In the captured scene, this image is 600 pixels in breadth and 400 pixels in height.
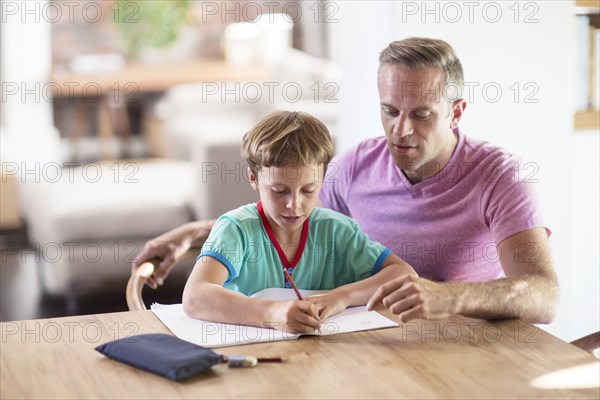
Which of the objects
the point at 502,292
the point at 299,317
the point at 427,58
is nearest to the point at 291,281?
the point at 299,317

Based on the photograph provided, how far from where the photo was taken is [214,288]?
5.55 ft

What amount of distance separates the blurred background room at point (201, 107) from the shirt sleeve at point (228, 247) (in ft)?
3.18

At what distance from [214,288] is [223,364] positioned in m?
0.23

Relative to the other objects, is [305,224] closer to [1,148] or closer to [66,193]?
[66,193]

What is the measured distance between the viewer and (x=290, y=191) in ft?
5.67

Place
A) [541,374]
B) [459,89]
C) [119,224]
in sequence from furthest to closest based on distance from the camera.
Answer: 1. [119,224]
2. [459,89]
3. [541,374]

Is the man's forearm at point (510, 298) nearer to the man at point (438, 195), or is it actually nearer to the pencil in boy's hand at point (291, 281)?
the man at point (438, 195)

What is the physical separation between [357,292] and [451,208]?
0.44m

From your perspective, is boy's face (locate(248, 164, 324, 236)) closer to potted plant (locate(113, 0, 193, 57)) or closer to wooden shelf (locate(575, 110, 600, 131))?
wooden shelf (locate(575, 110, 600, 131))

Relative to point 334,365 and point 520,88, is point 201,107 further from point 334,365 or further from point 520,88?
point 334,365

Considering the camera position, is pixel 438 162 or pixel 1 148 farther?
pixel 1 148

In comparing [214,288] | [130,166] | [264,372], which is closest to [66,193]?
[130,166]

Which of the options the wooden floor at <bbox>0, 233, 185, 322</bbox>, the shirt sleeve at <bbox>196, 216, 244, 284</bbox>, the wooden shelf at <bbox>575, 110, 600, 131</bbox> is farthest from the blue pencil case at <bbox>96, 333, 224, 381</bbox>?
the wooden floor at <bbox>0, 233, 185, 322</bbox>

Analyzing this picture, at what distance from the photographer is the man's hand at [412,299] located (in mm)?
1568
